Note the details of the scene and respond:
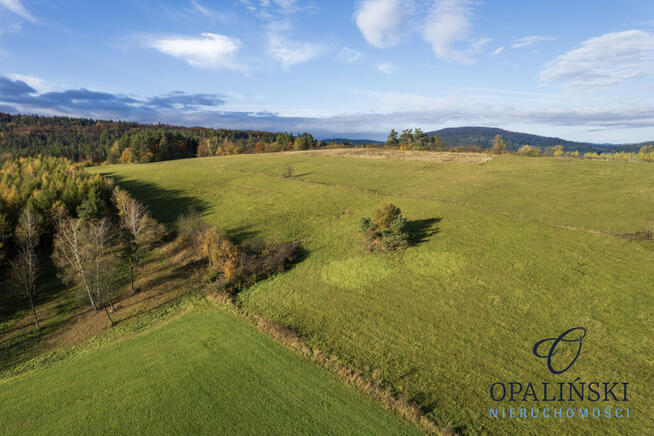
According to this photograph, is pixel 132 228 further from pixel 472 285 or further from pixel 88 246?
pixel 472 285

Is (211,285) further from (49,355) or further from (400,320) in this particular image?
(400,320)

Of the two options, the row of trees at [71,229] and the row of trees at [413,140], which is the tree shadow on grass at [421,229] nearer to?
the row of trees at [71,229]

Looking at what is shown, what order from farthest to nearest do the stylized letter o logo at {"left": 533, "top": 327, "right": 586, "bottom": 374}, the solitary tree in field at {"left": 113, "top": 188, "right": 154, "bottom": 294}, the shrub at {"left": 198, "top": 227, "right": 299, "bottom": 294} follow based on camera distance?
the solitary tree in field at {"left": 113, "top": 188, "right": 154, "bottom": 294}
the shrub at {"left": 198, "top": 227, "right": 299, "bottom": 294}
the stylized letter o logo at {"left": 533, "top": 327, "right": 586, "bottom": 374}

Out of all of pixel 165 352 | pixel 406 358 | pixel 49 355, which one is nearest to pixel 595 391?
pixel 406 358

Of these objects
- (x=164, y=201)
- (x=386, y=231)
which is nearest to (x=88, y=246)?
(x=164, y=201)

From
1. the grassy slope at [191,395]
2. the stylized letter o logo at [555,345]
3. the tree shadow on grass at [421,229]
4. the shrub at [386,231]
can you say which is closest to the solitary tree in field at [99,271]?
the grassy slope at [191,395]

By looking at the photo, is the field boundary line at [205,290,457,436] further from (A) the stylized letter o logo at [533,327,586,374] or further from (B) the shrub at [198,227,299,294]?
(A) the stylized letter o logo at [533,327,586,374]

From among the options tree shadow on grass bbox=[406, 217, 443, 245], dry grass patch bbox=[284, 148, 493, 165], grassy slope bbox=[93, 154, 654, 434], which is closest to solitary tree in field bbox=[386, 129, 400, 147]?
dry grass patch bbox=[284, 148, 493, 165]
